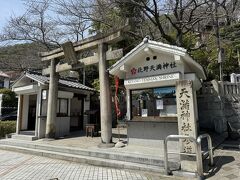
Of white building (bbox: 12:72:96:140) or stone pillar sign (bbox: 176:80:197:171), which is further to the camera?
white building (bbox: 12:72:96:140)

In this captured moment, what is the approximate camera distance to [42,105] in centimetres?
1412

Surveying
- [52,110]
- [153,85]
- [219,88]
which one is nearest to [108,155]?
[153,85]

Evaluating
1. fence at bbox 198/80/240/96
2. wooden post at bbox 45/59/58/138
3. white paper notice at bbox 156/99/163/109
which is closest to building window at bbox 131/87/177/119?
white paper notice at bbox 156/99/163/109

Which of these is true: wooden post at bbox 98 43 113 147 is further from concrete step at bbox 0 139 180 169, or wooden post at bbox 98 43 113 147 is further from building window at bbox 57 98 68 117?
building window at bbox 57 98 68 117

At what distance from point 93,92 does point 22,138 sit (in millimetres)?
6809

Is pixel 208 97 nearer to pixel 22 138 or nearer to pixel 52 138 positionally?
pixel 52 138

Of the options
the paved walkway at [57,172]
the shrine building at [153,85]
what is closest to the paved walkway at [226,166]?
the paved walkway at [57,172]

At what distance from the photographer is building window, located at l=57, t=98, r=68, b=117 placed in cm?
1497

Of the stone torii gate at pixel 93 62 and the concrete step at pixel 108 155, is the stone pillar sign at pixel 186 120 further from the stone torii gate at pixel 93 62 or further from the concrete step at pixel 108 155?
the stone torii gate at pixel 93 62

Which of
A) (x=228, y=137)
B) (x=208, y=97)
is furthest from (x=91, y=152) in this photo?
(x=208, y=97)

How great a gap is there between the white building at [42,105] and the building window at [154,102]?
21.3ft

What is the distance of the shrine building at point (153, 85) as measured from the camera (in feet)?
30.1

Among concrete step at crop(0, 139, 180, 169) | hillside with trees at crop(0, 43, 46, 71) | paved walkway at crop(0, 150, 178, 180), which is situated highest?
hillside with trees at crop(0, 43, 46, 71)

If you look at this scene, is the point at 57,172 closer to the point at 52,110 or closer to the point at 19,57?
the point at 52,110
